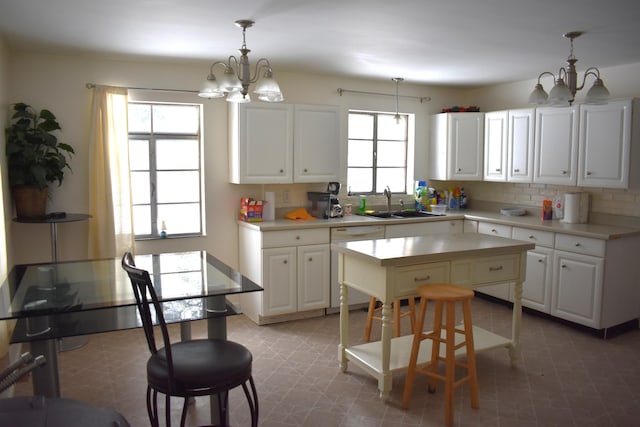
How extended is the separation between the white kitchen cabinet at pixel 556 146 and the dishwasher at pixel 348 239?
1613mm

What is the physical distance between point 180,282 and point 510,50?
10.0 ft

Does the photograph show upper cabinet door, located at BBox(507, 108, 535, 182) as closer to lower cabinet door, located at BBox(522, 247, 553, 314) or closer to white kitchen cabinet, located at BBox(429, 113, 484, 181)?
white kitchen cabinet, located at BBox(429, 113, 484, 181)

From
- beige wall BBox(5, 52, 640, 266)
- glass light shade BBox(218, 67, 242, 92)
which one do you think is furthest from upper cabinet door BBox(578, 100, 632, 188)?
glass light shade BBox(218, 67, 242, 92)

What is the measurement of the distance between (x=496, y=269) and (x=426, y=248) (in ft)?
1.72

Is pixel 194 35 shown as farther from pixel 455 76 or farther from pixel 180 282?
pixel 455 76

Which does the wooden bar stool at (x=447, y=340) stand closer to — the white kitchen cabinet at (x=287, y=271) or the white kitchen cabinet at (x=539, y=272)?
the white kitchen cabinet at (x=287, y=271)

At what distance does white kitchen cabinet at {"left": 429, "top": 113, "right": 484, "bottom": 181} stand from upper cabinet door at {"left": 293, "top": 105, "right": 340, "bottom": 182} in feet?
4.60

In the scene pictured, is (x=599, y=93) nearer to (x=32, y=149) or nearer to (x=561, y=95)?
(x=561, y=95)

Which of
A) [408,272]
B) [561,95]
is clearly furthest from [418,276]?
[561,95]

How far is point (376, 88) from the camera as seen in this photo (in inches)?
218

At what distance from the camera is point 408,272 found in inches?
123

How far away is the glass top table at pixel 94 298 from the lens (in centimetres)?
223

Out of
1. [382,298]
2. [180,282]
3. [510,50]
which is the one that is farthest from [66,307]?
[510,50]

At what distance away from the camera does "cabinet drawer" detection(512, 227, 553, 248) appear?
4613 mm
